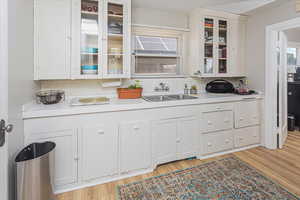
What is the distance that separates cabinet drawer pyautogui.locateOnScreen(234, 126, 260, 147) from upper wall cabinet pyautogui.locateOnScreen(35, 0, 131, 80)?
6.67 ft

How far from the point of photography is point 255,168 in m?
2.20

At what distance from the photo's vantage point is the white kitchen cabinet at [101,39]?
2041 millimetres

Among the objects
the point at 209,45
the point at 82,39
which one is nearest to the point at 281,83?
the point at 209,45

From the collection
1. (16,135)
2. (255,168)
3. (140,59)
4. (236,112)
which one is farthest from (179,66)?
(16,135)

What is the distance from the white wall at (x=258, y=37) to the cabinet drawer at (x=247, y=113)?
0.36 m

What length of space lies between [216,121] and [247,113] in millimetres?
668

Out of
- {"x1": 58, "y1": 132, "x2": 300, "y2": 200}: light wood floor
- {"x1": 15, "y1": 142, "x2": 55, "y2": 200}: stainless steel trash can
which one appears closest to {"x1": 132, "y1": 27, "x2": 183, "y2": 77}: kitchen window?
{"x1": 58, "y1": 132, "x2": 300, "y2": 200}: light wood floor

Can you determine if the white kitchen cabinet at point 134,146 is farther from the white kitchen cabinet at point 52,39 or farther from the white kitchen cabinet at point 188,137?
the white kitchen cabinet at point 52,39

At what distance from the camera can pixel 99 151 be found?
6.09 ft

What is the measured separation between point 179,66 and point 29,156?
2493mm

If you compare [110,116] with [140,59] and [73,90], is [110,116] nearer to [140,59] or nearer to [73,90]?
[73,90]

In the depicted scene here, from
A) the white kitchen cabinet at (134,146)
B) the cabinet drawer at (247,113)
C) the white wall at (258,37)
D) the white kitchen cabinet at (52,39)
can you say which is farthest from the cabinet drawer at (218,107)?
the white kitchen cabinet at (52,39)

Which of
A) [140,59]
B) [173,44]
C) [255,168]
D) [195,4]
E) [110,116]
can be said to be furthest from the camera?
[173,44]

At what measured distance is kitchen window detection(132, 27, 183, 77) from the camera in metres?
2.73
